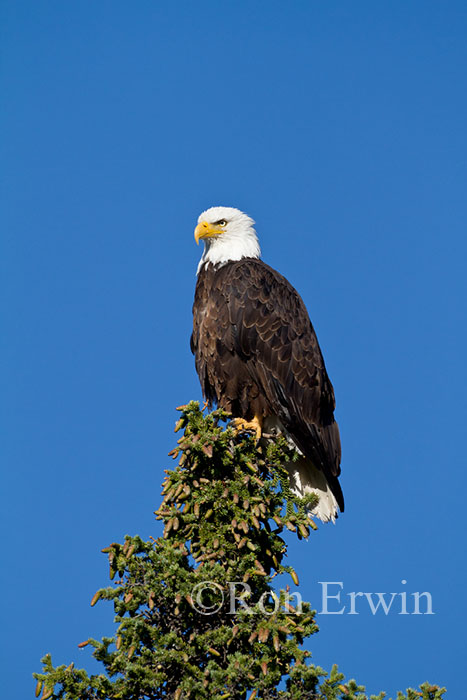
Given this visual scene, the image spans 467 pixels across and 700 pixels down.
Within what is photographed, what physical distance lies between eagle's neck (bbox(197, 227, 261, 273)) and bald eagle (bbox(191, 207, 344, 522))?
0.23 m

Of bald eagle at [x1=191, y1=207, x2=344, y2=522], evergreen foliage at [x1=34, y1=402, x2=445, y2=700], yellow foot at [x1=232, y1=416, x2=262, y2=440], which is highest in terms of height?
bald eagle at [x1=191, y1=207, x2=344, y2=522]

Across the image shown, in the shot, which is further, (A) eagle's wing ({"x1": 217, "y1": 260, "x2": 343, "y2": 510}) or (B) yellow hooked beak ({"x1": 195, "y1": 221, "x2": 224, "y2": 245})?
(B) yellow hooked beak ({"x1": 195, "y1": 221, "x2": 224, "y2": 245})

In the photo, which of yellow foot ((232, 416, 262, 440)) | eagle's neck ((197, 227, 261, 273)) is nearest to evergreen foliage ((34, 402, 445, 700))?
yellow foot ((232, 416, 262, 440))

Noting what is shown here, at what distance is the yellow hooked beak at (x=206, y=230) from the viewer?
6.90 meters

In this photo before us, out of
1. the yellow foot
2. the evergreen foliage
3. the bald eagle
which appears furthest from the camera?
the bald eagle

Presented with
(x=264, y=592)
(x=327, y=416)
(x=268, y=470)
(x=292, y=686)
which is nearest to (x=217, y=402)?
(x=327, y=416)

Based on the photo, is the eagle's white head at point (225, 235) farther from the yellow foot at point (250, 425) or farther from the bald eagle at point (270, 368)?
the yellow foot at point (250, 425)

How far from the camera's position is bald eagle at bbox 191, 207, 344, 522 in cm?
624

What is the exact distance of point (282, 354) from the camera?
6336 millimetres

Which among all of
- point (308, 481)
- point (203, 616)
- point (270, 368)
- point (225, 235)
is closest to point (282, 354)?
point (270, 368)

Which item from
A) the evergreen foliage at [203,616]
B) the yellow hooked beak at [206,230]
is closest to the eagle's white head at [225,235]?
the yellow hooked beak at [206,230]

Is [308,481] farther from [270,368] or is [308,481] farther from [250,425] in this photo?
[270,368]

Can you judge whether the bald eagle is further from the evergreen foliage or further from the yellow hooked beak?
the evergreen foliage

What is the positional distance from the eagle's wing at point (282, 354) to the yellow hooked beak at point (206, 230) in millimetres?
529
